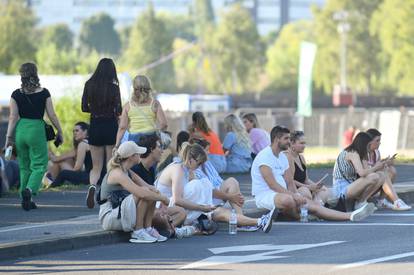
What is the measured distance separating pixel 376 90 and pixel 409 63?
1735cm

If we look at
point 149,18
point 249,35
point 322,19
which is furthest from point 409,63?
point 149,18

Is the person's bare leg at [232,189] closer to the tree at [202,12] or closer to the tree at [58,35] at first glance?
the tree at [58,35]

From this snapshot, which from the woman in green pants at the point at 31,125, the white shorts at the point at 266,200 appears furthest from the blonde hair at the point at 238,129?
the white shorts at the point at 266,200

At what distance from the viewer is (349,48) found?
3743 inches

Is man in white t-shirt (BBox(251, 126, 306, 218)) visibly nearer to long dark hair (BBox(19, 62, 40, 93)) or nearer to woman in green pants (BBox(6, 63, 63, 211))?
woman in green pants (BBox(6, 63, 63, 211))

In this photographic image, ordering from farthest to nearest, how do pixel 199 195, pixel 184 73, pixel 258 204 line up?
pixel 184 73
pixel 258 204
pixel 199 195

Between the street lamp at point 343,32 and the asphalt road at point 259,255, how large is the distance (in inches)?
2972

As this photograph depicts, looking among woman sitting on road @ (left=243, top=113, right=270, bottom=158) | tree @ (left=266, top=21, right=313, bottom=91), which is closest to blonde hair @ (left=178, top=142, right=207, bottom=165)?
woman sitting on road @ (left=243, top=113, right=270, bottom=158)

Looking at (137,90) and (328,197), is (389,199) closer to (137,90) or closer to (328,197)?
(328,197)

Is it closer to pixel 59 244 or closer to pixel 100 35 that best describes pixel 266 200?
pixel 59 244

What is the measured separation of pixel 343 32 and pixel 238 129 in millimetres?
68272

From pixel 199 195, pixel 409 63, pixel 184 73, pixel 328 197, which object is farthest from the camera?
pixel 184 73

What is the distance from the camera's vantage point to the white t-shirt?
16.1 m

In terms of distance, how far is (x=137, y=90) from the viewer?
17000 millimetres
